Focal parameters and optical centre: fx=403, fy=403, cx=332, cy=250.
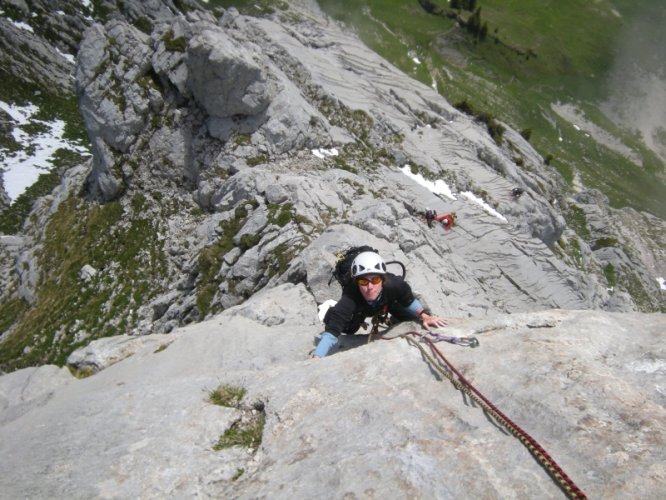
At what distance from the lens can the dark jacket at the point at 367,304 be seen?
9305 millimetres

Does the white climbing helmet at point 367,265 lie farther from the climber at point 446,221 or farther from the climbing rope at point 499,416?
the climber at point 446,221

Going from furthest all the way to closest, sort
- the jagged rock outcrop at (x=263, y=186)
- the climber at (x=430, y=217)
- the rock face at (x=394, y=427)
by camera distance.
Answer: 1. the climber at (x=430, y=217)
2. the jagged rock outcrop at (x=263, y=186)
3. the rock face at (x=394, y=427)

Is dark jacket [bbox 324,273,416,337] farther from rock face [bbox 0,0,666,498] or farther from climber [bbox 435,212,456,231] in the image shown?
climber [bbox 435,212,456,231]

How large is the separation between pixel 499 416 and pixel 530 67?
157298 mm

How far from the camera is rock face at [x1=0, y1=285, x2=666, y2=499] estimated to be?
523cm

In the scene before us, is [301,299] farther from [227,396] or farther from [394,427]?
[394,427]

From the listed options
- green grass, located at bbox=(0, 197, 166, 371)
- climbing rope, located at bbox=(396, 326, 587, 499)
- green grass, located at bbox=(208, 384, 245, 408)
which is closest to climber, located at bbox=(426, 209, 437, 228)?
green grass, located at bbox=(0, 197, 166, 371)

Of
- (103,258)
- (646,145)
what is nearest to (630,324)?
(103,258)

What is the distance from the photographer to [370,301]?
9164 mm

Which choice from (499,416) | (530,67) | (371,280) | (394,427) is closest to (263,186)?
(371,280)

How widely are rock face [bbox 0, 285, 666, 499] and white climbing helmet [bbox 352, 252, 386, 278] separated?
5.20 feet

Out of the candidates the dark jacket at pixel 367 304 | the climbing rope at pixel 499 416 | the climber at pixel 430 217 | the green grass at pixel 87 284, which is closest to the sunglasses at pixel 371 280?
the dark jacket at pixel 367 304

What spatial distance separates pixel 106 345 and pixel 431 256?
18.2m

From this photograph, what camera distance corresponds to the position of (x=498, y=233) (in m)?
34.8
